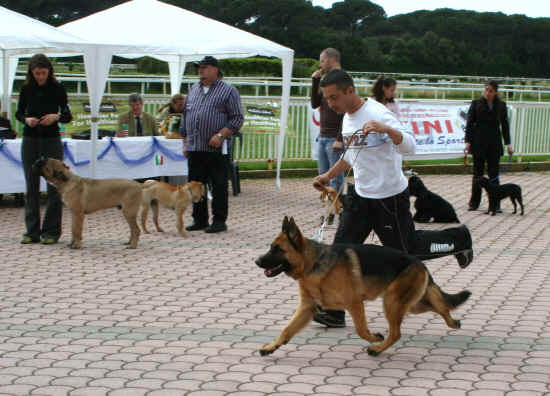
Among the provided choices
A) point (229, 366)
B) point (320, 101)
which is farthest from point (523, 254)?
point (229, 366)

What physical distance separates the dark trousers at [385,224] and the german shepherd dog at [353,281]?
0.46 m

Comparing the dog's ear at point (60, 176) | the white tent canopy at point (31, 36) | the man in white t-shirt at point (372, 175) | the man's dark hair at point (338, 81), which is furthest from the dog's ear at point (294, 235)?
the white tent canopy at point (31, 36)

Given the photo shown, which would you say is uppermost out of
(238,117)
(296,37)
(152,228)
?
(296,37)

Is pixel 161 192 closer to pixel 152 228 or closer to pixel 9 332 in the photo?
pixel 152 228

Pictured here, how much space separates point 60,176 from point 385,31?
85.3 m

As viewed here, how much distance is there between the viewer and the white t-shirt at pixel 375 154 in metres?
4.75

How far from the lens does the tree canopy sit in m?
64.1

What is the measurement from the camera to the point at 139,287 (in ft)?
21.3

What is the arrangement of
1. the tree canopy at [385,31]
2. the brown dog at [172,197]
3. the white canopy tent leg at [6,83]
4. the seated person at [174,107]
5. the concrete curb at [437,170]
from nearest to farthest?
1. the brown dog at [172,197]
2. the seated person at [174,107]
3. the white canopy tent leg at [6,83]
4. the concrete curb at [437,170]
5. the tree canopy at [385,31]

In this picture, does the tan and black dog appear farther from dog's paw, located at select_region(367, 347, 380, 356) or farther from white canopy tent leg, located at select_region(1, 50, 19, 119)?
white canopy tent leg, located at select_region(1, 50, 19, 119)

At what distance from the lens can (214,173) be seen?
9148 mm

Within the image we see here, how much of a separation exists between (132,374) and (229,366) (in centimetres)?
57

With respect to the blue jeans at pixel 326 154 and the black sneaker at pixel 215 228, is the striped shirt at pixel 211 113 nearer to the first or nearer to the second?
the black sneaker at pixel 215 228

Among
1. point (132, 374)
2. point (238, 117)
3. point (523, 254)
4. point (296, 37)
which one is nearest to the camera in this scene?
point (132, 374)
